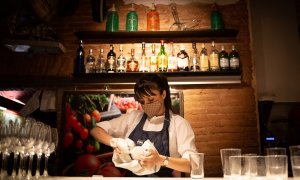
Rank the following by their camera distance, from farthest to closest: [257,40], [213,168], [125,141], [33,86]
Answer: [257,40], [33,86], [213,168], [125,141]

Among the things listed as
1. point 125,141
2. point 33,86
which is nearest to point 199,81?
point 125,141

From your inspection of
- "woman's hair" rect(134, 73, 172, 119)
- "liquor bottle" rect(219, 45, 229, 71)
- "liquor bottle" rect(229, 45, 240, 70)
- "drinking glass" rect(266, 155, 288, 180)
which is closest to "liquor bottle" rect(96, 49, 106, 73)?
"woman's hair" rect(134, 73, 172, 119)

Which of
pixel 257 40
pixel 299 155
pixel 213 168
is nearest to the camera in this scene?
pixel 299 155

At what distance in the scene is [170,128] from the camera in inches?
109

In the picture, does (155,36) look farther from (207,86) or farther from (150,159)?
(150,159)

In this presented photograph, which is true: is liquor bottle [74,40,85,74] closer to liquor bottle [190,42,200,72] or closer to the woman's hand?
liquor bottle [190,42,200,72]

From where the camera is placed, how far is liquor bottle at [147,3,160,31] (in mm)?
3408

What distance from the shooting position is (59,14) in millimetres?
3447

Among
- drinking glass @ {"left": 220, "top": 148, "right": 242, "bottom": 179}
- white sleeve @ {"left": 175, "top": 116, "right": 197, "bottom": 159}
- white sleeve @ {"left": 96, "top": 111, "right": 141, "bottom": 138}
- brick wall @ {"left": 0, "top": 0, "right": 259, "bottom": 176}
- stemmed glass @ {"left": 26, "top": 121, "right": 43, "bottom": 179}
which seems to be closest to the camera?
drinking glass @ {"left": 220, "top": 148, "right": 242, "bottom": 179}

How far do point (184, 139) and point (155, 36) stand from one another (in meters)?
1.35

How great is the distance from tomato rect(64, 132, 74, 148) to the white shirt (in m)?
0.33

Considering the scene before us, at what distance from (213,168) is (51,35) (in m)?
2.28

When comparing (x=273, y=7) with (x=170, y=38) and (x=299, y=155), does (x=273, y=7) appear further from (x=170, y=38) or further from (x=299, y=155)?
(x=299, y=155)

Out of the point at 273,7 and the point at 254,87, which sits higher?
the point at 273,7
